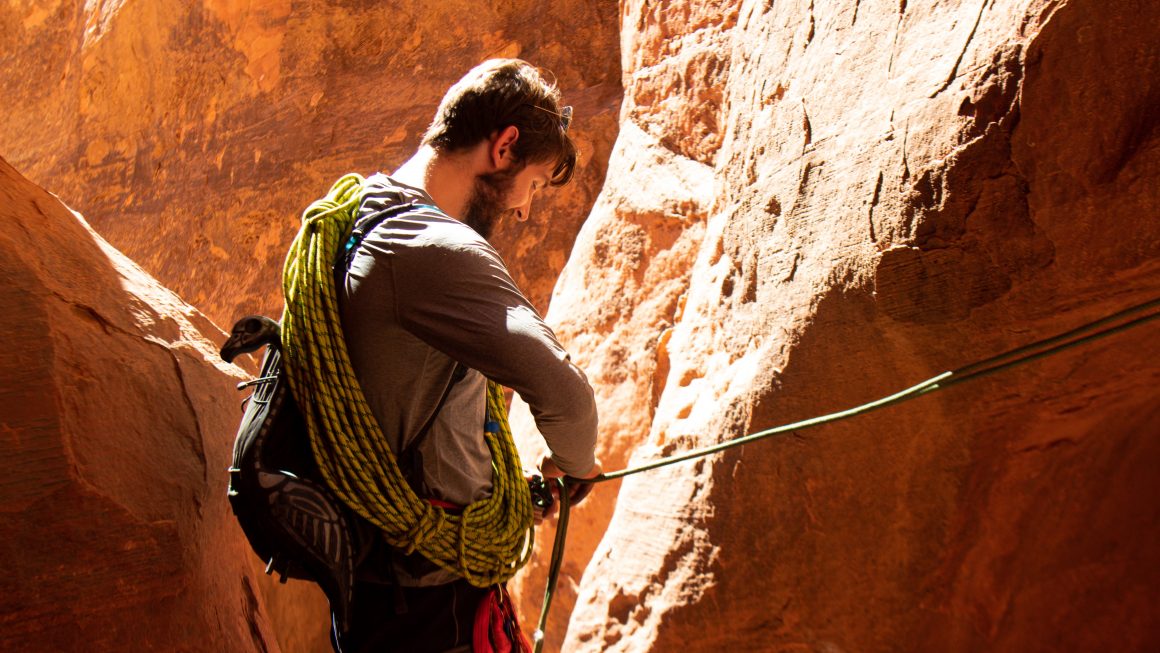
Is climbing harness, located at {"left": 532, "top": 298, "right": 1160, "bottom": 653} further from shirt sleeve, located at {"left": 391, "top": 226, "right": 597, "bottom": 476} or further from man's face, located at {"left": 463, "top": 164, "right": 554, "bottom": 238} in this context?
man's face, located at {"left": 463, "top": 164, "right": 554, "bottom": 238}

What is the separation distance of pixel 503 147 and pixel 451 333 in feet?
1.50

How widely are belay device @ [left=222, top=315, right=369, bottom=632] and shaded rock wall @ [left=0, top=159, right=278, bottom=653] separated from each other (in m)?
0.35

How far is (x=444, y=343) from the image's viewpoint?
4.88ft

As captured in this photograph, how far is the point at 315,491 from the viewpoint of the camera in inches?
59.7

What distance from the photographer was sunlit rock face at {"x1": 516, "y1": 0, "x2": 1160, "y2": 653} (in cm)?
171

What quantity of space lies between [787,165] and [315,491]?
4.49ft

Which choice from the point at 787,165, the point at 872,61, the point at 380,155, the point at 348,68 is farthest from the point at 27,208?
the point at 348,68

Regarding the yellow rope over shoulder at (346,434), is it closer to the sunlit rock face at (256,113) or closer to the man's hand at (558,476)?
the man's hand at (558,476)

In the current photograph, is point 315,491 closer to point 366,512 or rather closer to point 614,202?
point 366,512

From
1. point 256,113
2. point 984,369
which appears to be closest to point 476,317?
Result: point 984,369

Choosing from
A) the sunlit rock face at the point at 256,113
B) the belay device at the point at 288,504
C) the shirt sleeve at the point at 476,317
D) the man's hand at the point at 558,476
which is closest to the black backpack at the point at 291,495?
the belay device at the point at 288,504

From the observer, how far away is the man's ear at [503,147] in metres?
1.76

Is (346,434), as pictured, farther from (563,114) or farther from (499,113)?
(563,114)

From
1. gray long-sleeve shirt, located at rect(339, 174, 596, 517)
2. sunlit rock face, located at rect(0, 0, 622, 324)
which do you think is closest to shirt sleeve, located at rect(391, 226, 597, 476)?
gray long-sleeve shirt, located at rect(339, 174, 596, 517)
